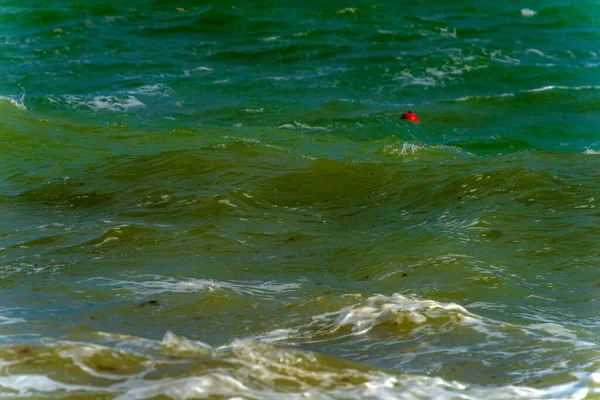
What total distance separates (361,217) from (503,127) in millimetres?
7380

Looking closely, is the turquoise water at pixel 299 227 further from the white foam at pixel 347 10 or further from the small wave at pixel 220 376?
the white foam at pixel 347 10

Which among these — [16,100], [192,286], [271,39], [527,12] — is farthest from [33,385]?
[527,12]

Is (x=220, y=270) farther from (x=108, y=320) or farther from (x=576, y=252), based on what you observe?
(x=576, y=252)

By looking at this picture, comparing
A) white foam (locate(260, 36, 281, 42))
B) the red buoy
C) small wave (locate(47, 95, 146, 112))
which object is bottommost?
small wave (locate(47, 95, 146, 112))

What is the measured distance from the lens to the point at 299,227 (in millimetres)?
7301

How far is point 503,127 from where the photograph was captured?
14.4 meters

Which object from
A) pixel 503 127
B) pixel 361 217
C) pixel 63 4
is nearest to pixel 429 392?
pixel 361 217

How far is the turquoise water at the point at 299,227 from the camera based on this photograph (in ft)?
12.7

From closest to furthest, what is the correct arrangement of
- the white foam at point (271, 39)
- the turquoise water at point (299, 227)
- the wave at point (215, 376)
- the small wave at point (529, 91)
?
the wave at point (215, 376), the turquoise water at point (299, 227), the small wave at point (529, 91), the white foam at point (271, 39)

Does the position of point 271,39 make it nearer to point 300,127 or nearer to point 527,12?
point 527,12

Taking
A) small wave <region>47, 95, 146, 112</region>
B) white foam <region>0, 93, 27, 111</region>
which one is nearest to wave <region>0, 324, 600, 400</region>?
white foam <region>0, 93, 27, 111</region>

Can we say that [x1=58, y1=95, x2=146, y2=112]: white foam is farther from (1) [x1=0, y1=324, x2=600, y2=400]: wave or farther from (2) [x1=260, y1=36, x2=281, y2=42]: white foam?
(1) [x1=0, y1=324, x2=600, y2=400]: wave

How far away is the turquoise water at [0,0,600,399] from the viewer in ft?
12.7

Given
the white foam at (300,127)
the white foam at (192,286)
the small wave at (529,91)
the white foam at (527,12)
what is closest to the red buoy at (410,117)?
the white foam at (300,127)
